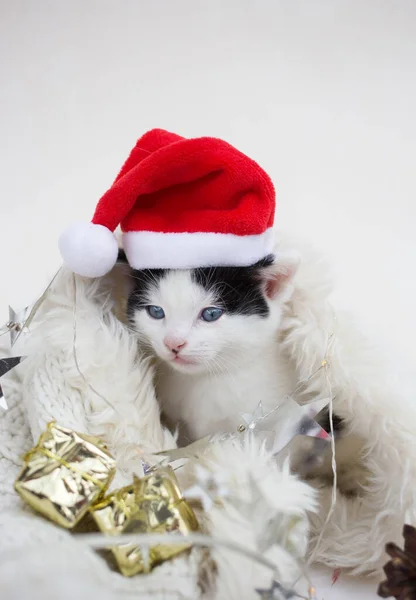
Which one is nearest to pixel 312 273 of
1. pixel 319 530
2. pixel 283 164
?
pixel 319 530

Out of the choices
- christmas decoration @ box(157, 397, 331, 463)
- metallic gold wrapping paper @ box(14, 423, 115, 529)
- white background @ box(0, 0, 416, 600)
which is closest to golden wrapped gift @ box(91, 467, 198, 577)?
metallic gold wrapping paper @ box(14, 423, 115, 529)

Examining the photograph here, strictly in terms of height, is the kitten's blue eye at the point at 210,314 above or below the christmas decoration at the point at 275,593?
above

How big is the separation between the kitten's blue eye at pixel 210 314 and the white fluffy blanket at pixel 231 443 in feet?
0.33

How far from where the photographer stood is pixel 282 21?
1365mm

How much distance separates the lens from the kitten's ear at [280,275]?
2.53ft

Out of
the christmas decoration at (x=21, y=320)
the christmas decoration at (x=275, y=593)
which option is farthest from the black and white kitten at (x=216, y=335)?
the christmas decoration at (x=275, y=593)

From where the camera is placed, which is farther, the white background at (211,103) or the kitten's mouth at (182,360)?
the white background at (211,103)

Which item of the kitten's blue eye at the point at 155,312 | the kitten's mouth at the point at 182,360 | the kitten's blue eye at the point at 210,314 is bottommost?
the kitten's mouth at the point at 182,360

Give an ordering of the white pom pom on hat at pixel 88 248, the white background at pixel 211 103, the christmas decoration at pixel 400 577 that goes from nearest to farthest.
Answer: the christmas decoration at pixel 400 577
the white pom pom on hat at pixel 88 248
the white background at pixel 211 103

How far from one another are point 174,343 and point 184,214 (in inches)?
6.0

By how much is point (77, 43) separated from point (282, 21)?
0.44 meters

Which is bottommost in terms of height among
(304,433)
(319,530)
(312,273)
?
(319,530)

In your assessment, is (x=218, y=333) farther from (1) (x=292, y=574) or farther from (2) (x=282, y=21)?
(2) (x=282, y=21)

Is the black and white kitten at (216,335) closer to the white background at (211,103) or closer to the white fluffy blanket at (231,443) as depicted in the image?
the white fluffy blanket at (231,443)
